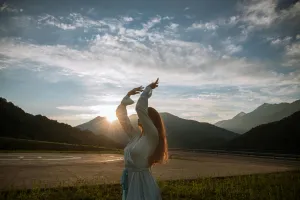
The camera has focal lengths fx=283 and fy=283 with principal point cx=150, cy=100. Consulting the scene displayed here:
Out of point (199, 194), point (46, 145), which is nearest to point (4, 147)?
point (46, 145)

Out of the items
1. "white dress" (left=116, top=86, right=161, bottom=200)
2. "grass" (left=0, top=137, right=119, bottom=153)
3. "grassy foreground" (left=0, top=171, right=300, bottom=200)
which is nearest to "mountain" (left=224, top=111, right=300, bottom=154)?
"grass" (left=0, top=137, right=119, bottom=153)

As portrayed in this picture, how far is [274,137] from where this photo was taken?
8019 centimetres

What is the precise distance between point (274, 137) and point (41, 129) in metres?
62.3

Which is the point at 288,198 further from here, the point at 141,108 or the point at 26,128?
the point at 26,128

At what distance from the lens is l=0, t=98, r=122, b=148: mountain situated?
63094 millimetres

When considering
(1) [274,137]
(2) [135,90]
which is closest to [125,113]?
(2) [135,90]

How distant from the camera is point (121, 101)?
4828 mm

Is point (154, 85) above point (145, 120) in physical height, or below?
above

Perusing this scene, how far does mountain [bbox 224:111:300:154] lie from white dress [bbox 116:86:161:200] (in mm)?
→ 71852

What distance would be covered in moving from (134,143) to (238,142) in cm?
9237

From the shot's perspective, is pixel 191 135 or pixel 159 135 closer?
pixel 159 135

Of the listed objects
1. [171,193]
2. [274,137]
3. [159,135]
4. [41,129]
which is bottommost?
[171,193]

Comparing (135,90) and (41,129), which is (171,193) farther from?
(41,129)

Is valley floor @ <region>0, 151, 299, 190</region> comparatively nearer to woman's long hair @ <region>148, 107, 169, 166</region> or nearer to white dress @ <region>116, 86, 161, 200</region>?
white dress @ <region>116, 86, 161, 200</region>
